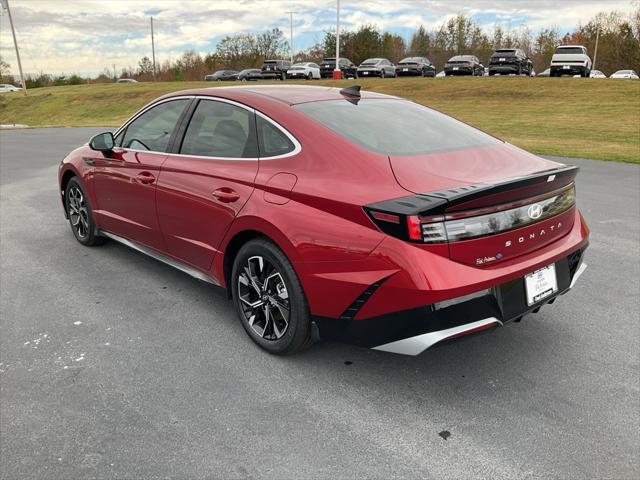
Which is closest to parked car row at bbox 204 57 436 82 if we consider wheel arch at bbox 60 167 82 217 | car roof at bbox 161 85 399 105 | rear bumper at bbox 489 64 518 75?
rear bumper at bbox 489 64 518 75

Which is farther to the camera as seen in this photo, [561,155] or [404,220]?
[561,155]

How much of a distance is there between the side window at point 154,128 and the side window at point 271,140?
104 centimetres

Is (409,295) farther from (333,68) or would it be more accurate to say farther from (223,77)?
(223,77)

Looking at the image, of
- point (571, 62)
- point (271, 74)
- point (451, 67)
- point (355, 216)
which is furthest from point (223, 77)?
point (355, 216)

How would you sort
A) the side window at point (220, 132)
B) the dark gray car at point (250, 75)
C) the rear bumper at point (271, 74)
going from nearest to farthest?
the side window at point (220, 132) < the rear bumper at point (271, 74) < the dark gray car at point (250, 75)

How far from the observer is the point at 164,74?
74188 millimetres

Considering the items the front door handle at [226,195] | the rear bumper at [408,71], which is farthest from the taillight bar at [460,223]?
the rear bumper at [408,71]

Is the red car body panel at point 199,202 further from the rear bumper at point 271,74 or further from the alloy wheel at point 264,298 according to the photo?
the rear bumper at point 271,74

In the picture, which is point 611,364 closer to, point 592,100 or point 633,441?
point 633,441

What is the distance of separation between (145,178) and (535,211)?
289cm

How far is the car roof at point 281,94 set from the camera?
3.57 metres

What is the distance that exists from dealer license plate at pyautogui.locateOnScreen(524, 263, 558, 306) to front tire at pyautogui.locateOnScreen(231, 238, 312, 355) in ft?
3.90

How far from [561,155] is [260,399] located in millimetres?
10956

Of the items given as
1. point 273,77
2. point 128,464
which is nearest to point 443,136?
point 128,464
